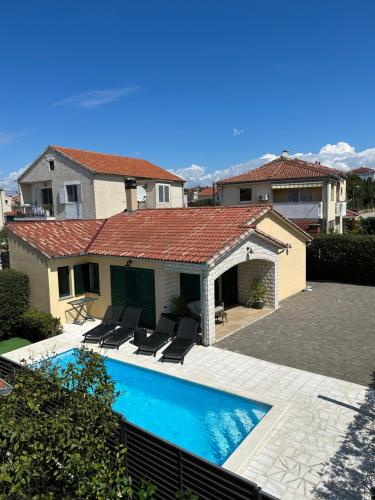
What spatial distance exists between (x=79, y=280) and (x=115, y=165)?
17.3 m

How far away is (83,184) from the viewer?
31.1 m

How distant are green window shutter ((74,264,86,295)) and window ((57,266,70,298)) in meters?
0.42

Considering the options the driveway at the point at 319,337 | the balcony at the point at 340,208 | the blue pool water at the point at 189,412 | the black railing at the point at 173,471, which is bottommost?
the blue pool water at the point at 189,412

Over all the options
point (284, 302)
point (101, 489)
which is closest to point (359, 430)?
point (101, 489)

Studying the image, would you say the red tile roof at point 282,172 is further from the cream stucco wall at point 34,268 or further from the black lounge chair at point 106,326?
the cream stucco wall at point 34,268

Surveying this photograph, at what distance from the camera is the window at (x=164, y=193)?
1452 inches

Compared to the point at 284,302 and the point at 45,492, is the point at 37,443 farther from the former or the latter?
the point at 284,302

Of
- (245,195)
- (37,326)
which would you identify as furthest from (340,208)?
(37,326)

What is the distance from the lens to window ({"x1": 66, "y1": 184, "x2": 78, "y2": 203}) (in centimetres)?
3212

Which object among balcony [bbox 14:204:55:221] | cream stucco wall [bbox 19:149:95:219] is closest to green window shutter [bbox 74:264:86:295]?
cream stucco wall [bbox 19:149:95:219]

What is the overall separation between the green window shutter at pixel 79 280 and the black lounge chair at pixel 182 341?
20.9ft

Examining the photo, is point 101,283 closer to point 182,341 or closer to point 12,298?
point 12,298

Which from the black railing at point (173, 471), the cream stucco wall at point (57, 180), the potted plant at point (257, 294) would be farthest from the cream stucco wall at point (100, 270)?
the cream stucco wall at point (57, 180)

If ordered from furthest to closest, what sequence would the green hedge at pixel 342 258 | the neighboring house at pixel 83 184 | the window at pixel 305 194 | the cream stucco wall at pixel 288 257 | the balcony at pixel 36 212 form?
the window at pixel 305 194, the balcony at pixel 36 212, the neighboring house at pixel 83 184, the green hedge at pixel 342 258, the cream stucco wall at pixel 288 257
